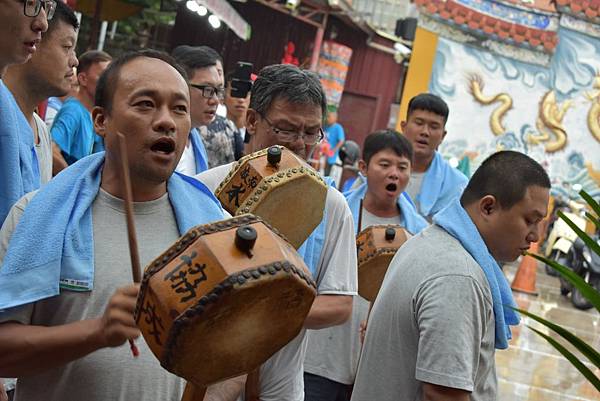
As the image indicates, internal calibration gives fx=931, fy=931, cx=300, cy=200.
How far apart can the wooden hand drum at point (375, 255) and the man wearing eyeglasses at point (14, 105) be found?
1445mm

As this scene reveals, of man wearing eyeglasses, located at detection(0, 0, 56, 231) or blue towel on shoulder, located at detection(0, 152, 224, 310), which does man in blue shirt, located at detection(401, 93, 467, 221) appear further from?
blue towel on shoulder, located at detection(0, 152, 224, 310)

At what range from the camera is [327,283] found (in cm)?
328

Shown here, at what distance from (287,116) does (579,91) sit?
1789 cm

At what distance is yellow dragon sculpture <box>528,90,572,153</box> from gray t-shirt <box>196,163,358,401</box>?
1765 cm

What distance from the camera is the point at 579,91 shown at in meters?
20.1

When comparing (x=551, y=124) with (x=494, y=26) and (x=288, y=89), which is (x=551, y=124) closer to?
(x=494, y=26)

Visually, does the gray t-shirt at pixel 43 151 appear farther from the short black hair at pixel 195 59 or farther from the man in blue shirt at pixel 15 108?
the short black hair at pixel 195 59

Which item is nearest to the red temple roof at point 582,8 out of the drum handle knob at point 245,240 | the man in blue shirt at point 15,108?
the man in blue shirt at point 15,108

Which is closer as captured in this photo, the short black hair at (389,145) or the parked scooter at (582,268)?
the short black hair at (389,145)

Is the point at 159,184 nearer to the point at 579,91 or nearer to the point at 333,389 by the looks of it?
the point at 333,389

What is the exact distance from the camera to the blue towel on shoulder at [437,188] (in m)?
5.99

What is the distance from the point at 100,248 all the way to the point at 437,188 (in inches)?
155

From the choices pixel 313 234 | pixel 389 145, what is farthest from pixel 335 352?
pixel 389 145

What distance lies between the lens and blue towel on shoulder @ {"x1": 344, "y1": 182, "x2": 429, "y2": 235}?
16.4 ft
